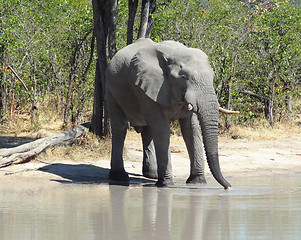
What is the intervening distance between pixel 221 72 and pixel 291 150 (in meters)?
3.19

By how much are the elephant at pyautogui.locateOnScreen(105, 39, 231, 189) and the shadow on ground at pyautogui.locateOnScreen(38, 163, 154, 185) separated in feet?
0.93

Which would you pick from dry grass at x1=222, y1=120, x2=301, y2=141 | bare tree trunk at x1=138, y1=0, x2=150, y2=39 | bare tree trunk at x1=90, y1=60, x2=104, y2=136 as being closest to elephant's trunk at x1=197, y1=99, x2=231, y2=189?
bare tree trunk at x1=138, y1=0, x2=150, y2=39

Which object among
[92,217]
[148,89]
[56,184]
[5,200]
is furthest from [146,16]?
[92,217]

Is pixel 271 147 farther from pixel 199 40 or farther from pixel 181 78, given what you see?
pixel 181 78

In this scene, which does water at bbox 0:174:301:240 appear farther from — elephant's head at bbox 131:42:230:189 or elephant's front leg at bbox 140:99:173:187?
elephant's head at bbox 131:42:230:189

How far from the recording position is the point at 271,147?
14023 mm

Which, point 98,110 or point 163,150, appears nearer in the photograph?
point 163,150

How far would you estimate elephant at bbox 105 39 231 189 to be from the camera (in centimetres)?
857

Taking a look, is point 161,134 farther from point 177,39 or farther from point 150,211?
point 177,39

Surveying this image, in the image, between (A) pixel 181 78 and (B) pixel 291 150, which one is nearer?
(A) pixel 181 78

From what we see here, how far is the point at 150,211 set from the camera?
23.0ft

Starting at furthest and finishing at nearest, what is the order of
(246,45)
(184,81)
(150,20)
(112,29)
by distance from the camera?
(246,45), (150,20), (112,29), (184,81)

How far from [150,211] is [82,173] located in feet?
12.4

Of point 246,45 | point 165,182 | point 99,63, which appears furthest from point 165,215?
point 246,45
